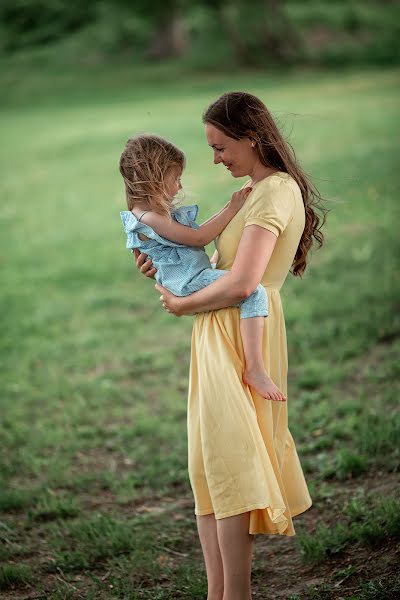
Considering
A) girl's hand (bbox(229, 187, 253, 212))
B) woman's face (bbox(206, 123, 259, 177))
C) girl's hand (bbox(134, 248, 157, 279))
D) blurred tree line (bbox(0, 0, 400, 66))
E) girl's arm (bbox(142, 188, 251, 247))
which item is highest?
blurred tree line (bbox(0, 0, 400, 66))

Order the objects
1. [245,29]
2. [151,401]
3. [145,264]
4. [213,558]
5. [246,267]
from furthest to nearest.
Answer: [245,29] < [151,401] < [145,264] < [213,558] < [246,267]

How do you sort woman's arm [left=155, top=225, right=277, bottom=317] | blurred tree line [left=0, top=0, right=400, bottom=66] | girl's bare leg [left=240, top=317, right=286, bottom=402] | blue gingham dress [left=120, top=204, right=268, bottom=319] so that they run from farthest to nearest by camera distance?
blurred tree line [left=0, top=0, right=400, bottom=66] → blue gingham dress [left=120, top=204, right=268, bottom=319] → girl's bare leg [left=240, top=317, right=286, bottom=402] → woman's arm [left=155, top=225, right=277, bottom=317]

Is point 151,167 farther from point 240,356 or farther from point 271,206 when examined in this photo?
point 240,356

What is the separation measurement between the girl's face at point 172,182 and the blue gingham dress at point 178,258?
0.22ft

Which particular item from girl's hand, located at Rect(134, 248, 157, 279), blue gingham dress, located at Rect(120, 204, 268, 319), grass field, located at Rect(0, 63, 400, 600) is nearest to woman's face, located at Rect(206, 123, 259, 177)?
blue gingham dress, located at Rect(120, 204, 268, 319)

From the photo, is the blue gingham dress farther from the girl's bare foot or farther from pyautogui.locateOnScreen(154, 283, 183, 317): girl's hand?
the girl's bare foot

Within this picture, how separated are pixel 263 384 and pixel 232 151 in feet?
2.79

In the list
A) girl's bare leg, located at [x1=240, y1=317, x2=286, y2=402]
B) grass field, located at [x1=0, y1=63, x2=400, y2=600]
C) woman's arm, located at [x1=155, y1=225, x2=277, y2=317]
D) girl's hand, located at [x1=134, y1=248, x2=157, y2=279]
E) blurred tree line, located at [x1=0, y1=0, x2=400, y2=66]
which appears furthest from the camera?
blurred tree line, located at [x1=0, y1=0, x2=400, y2=66]

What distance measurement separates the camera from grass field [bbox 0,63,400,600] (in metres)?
4.11

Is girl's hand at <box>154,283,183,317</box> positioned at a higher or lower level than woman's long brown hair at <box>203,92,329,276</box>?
lower

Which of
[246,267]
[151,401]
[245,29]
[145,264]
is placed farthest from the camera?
[245,29]

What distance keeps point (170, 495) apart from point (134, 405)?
5.87ft

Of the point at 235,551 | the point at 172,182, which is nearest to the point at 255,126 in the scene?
the point at 172,182

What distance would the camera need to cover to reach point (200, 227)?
3.26m
